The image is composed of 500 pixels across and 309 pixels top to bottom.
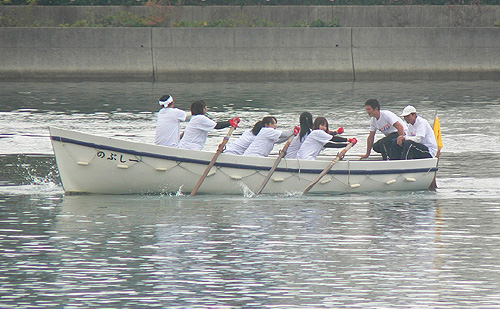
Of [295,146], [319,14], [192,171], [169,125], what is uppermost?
[319,14]

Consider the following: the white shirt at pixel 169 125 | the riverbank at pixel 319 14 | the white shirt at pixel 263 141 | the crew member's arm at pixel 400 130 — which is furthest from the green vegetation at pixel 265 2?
the white shirt at pixel 263 141

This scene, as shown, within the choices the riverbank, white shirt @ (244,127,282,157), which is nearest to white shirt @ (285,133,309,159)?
white shirt @ (244,127,282,157)

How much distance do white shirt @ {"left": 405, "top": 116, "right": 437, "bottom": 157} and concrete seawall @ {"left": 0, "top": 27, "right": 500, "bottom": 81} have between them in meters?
16.6

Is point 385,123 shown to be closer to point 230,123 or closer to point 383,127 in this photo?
point 383,127

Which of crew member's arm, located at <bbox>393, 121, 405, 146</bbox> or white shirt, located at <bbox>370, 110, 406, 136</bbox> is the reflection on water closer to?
crew member's arm, located at <bbox>393, 121, 405, 146</bbox>

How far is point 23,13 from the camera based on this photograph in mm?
33625

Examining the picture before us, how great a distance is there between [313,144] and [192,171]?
189 centimetres

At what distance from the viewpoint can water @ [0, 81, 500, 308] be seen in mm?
9523

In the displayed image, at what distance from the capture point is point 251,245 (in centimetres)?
1150

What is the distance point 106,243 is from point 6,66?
70.1ft

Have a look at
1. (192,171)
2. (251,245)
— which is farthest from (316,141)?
(251,245)

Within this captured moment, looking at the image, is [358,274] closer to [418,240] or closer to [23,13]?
[418,240]

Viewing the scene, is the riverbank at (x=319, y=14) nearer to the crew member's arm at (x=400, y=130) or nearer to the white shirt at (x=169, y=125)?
the crew member's arm at (x=400, y=130)

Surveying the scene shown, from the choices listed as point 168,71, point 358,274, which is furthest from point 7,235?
point 168,71
